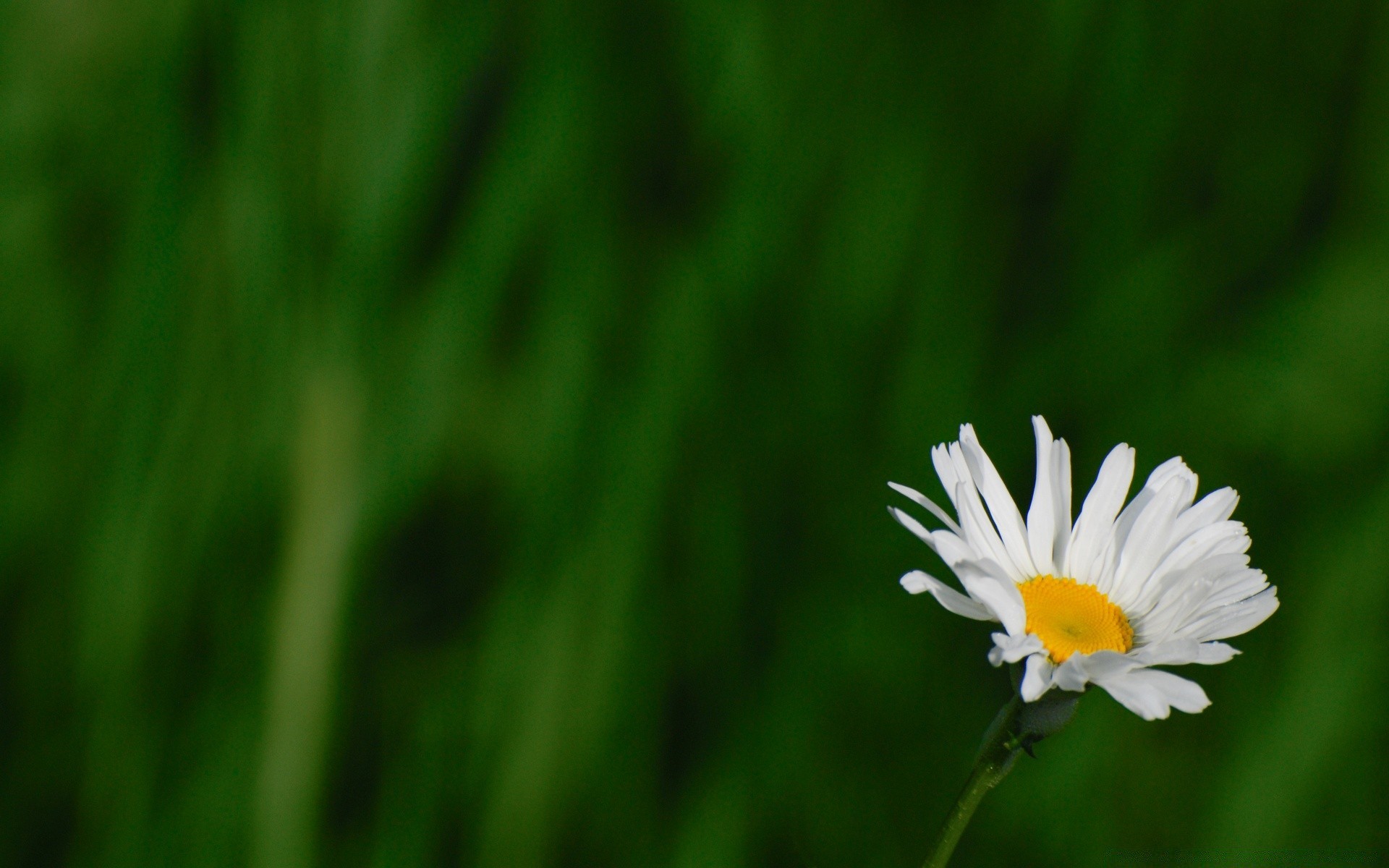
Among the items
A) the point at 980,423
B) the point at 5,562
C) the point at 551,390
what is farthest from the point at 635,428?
Answer: the point at 5,562

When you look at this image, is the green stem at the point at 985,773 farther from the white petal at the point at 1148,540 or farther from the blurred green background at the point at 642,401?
the blurred green background at the point at 642,401

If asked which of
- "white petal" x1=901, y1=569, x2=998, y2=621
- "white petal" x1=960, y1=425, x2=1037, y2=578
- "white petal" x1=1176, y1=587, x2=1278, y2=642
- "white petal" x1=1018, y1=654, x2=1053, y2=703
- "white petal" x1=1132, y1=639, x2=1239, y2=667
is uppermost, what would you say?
"white petal" x1=960, y1=425, x2=1037, y2=578

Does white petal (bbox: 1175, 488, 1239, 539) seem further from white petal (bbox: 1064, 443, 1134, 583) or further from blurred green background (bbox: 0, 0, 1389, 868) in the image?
blurred green background (bbox: 0, 0, 1389, 868)

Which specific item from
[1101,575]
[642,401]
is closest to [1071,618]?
[1101,575]

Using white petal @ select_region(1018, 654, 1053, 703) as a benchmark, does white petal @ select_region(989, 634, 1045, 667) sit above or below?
above

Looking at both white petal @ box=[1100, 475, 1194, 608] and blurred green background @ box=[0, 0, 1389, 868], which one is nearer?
white petal @ box=[1100, 475, 1194, 608]

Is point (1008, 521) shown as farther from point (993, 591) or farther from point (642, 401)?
point (642, 401)

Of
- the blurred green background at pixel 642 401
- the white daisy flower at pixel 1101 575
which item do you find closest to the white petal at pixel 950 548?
the white daisy flower at pixel 1101 575

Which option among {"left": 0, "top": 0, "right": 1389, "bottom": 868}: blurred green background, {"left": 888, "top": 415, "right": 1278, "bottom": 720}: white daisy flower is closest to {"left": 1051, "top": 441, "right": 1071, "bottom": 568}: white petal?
{"left": 888, "top": 415, "right": 1278, "bottom": 720}: white daisy flower
